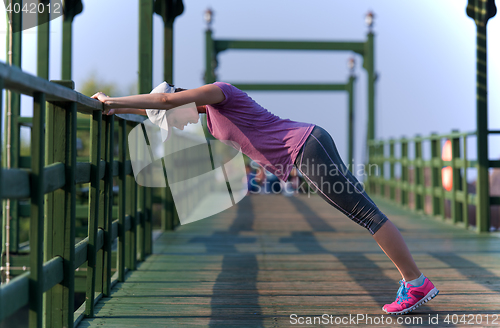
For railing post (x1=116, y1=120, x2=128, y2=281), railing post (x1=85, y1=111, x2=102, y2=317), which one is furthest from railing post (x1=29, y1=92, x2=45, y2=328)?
railing post (x1=116, y1=120, x2=128, y2=281)

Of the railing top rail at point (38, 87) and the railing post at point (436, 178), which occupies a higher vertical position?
the railing top rail at point (38, 87)

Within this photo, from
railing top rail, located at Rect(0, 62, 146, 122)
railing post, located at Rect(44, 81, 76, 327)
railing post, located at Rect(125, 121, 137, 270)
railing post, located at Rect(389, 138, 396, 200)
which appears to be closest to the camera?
railing top rail, located at Rect(0, 62, 146, 122)

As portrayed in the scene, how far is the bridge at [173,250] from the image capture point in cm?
174

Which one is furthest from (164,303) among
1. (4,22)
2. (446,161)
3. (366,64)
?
(366,64)

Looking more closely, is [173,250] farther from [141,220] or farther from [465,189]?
[465,189]

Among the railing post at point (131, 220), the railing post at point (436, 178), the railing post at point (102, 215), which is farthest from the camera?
the railing post at point (436, 178)

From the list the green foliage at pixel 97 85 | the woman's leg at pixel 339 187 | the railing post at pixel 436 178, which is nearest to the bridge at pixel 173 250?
the railing post at pixel 436 178

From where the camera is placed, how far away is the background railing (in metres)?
1.48

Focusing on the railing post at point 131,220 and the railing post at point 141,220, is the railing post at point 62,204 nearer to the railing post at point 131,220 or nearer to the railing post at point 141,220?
the railing post at point 131,220

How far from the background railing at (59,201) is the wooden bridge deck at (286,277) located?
0.77 ft

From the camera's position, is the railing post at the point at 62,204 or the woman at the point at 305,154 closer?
the railing post at the point at 62,204

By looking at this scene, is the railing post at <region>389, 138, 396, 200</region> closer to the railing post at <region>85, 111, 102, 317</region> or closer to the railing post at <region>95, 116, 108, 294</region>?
the railing post at <region>95, 116, 108, 294</region>

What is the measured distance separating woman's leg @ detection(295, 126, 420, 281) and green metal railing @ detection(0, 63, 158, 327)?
0.92 meters

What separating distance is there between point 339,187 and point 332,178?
0.05m
